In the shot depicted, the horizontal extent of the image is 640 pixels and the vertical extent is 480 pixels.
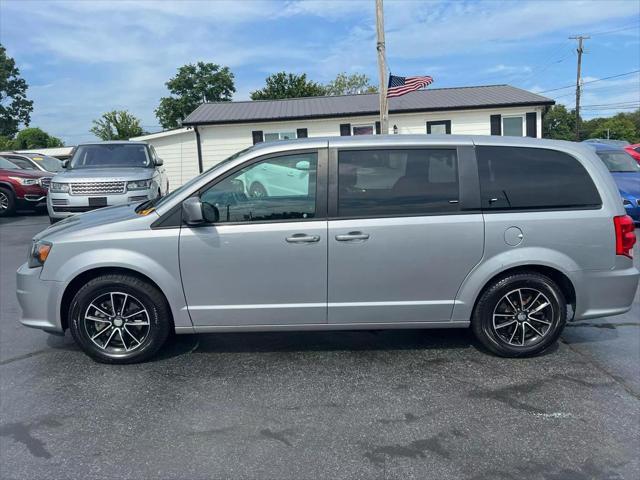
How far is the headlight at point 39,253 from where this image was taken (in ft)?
13.7

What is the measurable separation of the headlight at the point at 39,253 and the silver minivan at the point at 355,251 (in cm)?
2

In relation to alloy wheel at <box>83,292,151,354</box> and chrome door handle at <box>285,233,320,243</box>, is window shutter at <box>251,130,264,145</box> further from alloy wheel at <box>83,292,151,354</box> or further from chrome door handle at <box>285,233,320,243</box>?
chrome door handle at <box>285,233,320,243</box>

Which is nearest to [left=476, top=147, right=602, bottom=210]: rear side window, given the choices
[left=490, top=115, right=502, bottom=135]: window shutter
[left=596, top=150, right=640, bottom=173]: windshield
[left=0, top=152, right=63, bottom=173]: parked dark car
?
[left=596, top=150, right=640, bottom=173]: windshield

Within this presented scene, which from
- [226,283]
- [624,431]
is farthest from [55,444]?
[624,431]

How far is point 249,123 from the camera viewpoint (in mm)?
22891

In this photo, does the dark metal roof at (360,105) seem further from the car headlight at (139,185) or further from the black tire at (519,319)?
the black tire at (519,319)

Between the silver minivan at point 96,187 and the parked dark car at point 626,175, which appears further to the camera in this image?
the parked dark car at point 626,175

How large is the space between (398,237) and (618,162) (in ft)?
34.7

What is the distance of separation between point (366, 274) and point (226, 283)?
3.62 feet

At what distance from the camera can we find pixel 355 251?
13.4ft

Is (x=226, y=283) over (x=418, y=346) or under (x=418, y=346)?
over

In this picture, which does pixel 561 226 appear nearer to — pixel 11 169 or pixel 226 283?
pixel 226 283

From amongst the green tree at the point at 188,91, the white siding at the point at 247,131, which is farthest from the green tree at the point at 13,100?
the white siding at the point at 247,131

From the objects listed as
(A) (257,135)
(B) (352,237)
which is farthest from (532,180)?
(A) (257,135)
